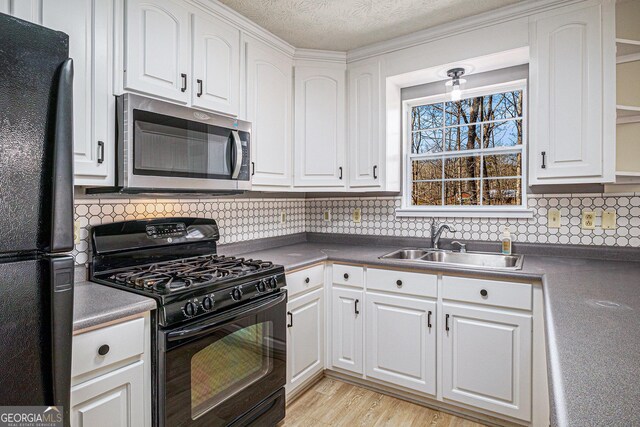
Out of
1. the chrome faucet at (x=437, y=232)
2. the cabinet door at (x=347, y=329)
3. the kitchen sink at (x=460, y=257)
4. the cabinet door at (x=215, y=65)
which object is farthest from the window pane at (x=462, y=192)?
the cabinet door at (x=215, y=65)

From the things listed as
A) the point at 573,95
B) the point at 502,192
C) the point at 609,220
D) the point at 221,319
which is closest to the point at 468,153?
the point at 502,192

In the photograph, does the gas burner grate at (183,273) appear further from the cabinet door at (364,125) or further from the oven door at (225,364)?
the cabinet door at (364,125)

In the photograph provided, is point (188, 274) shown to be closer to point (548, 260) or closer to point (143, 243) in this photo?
point (143, 243)

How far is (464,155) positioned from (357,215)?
0.95m

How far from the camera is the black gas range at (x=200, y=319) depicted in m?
1.37

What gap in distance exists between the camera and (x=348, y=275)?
7.70 ft

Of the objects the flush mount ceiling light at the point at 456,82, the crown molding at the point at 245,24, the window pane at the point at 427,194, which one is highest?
the crown molding at the point at 245,24

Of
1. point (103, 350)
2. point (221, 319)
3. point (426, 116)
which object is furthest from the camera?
point (426, 116)

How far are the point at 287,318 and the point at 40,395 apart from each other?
1318 millimetres

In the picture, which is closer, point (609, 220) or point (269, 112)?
point (609, 220)

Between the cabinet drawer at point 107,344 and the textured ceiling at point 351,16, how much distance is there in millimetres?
1789

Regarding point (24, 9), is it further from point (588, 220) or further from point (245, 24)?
point (588, 220)

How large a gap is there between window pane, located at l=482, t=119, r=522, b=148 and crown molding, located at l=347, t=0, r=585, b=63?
0.69 meters

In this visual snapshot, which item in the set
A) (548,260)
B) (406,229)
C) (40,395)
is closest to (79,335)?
(40,395)
